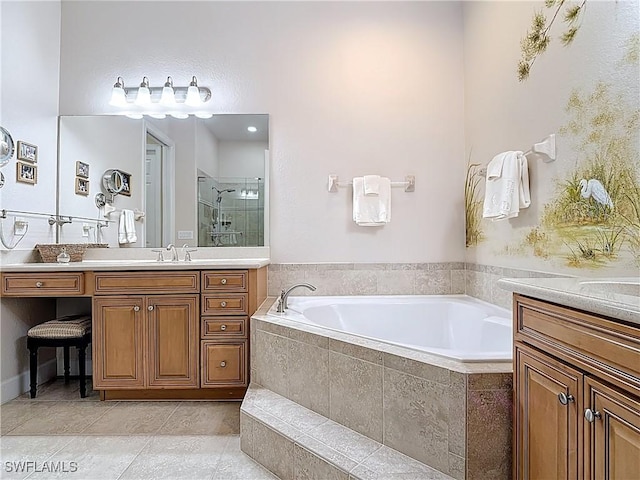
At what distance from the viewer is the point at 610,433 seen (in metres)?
0.86

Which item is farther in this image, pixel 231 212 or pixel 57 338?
pixel 231 212

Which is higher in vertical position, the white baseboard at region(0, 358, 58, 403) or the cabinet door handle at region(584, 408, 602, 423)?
the cabinet door handle at region(584, 408, 602, 423)

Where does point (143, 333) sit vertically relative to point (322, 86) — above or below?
below

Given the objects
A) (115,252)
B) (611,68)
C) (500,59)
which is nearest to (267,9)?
(500,59)

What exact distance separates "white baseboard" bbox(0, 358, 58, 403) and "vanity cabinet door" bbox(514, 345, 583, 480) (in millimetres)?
2748

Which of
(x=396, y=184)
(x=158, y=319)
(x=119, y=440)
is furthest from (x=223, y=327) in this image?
(x=396, y=184)

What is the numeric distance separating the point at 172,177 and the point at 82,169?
647 mm

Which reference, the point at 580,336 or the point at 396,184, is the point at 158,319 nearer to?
the point at 396,184

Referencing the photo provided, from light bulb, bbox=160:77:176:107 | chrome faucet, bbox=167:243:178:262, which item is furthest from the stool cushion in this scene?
light bulb, bbox=160:77:176:107

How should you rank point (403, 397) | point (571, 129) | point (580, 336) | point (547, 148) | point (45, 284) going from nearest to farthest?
point (580, 336), point (403, 397), point (571, 129), point (547, 148), point (45, 284)

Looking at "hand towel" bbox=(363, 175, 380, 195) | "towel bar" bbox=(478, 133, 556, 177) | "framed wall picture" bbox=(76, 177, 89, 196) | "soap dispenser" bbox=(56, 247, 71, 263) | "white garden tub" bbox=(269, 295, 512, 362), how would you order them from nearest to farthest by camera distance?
"towel bar" bbox=(478, 133, 556, 177), "white garden tub" bbox=(269, 295, 512, 362), "soap dispenser" bbox=(56, 247, 71, 263), "hand towel" bbox=(363, 175, 380, 195), "framed wall picture" bbox=(76, 177, 89, 196)

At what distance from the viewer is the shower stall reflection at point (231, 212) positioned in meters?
2.93

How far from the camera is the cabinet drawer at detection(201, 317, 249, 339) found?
2.38m

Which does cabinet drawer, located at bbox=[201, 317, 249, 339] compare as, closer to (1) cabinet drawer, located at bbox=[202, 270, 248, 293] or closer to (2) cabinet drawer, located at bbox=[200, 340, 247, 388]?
(2) cabinet drawer, located at bbox=[200, 340, 247, 388]
